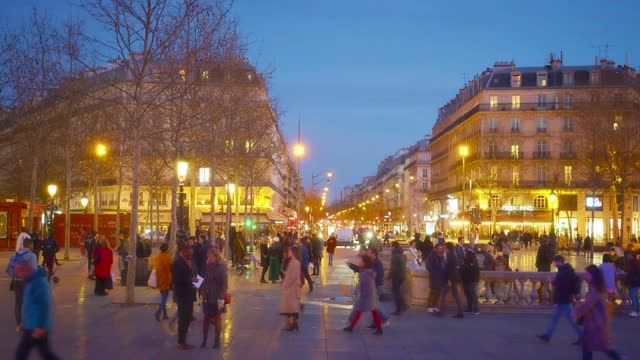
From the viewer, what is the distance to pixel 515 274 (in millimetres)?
19891

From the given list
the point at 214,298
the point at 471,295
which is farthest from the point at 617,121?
the point at 214,298

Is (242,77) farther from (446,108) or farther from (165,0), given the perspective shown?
(446,108)

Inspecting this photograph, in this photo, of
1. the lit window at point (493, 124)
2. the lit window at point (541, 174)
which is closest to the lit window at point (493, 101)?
the lit window at point (493, 124)

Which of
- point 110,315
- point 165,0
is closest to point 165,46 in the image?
point 165,0

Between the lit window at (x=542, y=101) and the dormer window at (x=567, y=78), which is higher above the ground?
the dormer window at (x=567, y=78)

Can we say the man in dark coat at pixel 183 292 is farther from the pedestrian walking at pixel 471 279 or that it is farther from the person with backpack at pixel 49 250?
the person with backpack at pixel 49 250

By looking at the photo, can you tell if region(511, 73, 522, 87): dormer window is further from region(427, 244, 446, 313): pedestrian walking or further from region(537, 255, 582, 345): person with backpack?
region(537, 255, 582, 345): person with backpack

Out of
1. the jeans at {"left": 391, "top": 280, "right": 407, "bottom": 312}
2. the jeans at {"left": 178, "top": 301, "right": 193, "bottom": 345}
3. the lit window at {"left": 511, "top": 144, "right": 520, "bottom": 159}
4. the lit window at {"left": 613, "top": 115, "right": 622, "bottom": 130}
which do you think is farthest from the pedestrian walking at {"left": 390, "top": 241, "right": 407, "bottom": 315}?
the lit window at {"left": 511, "top": 144, "right": 520, "bottom": 159}

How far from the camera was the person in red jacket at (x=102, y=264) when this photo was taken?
2231 centimetres

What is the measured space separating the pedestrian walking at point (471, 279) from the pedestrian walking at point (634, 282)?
3786 millimetres

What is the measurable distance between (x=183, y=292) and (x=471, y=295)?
8.46m

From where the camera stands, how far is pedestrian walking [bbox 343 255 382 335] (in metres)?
16.2

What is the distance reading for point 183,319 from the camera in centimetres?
1392

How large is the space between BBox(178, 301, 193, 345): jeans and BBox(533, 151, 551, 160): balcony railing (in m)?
75.6
